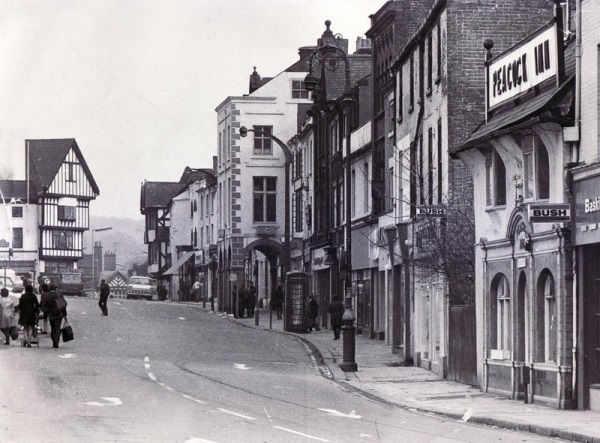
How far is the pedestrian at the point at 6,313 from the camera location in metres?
36.9

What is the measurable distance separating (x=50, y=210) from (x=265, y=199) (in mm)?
44272

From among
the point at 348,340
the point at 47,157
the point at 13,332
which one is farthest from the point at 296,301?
the point at 47,157

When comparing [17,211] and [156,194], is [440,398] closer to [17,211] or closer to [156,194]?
[17,211]

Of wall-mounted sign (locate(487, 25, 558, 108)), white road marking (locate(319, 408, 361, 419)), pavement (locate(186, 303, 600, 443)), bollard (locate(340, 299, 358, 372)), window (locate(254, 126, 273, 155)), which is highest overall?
window (locate(254, 126, 273, 155))

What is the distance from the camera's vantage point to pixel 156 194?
134 meters

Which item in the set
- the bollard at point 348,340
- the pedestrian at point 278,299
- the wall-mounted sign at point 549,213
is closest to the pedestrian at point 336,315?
the bollard at point 348,340

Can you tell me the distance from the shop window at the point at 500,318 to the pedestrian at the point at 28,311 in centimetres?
1392

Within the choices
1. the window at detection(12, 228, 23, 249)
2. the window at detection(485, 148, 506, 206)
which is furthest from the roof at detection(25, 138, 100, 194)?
the window at detection(485, 148, 506, 206)

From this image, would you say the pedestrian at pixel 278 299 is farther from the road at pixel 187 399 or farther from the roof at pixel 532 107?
the roof at pixel 532 107

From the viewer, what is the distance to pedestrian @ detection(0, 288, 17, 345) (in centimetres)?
3694

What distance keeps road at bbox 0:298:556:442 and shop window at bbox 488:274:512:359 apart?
314 centimetres

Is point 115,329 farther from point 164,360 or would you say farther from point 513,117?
point 513,117

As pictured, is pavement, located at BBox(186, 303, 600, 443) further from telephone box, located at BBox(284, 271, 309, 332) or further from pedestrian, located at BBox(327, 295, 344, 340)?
telephone box, located at BBox(284, 271, 309, 332)

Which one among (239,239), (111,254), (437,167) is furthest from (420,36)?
(111,254)
